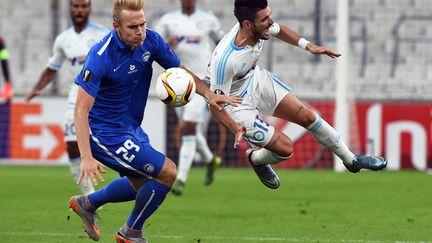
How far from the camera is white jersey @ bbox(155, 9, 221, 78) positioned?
1297 cm

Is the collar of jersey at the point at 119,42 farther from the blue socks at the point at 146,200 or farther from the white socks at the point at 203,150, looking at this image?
the white socks at the point at 203,150

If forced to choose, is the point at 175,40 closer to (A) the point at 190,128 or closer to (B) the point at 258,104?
(A) the point at 190,128

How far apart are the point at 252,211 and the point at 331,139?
6.58ft

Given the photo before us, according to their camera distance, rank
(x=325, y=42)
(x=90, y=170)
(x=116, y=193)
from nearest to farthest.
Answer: (x=90, y=170) → (x=116, y=193) → (x=325, y=42)

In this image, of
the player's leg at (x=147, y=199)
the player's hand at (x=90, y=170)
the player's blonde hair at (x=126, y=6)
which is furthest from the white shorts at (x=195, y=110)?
the player's hand at (x=90, y=170)

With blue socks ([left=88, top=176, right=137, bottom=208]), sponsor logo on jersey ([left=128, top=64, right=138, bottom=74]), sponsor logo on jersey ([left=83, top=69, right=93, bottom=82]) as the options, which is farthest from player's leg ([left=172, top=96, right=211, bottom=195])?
sponsor logo on jersey ([left=83, top=69, right=93, bottom=82])

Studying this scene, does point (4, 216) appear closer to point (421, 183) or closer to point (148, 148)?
point (148, 148)

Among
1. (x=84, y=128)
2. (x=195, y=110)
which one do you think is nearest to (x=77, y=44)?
(x=195, y=110)

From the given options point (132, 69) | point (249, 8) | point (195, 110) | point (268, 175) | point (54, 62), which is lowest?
point (268, 175)

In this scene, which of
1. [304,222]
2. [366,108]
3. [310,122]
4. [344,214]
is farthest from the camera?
[366,108]

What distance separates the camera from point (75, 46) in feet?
35.4

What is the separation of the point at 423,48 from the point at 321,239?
10.8 meters

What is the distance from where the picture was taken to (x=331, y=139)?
8781mm

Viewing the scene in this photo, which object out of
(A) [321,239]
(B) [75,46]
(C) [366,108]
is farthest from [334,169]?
(A) [321,239]
